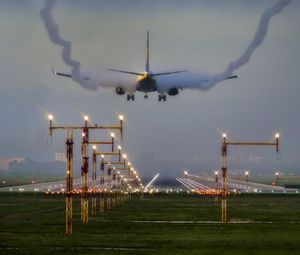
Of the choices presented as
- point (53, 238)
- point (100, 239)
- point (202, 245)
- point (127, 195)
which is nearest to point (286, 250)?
point (202, 245)

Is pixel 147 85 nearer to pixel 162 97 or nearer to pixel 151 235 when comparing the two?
pixel 162 97

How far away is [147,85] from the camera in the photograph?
134 metres

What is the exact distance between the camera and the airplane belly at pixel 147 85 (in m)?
134

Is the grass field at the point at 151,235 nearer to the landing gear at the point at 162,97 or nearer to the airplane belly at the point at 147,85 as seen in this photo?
the airplane belly at the point at 147,85

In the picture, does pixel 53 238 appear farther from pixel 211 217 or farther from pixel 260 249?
pixel 211 217

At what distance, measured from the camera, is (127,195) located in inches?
7106

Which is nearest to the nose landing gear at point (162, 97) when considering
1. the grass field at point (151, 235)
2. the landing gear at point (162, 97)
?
the landing gear at point (162, 97)

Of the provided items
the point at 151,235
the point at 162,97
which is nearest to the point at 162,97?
the point at 162,97

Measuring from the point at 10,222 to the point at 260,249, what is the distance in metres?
33.1

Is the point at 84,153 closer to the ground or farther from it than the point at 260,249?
farther from it

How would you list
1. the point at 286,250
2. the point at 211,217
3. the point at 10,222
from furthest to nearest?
the point at 211,217 < the point at 10,222 < the point at 286,250

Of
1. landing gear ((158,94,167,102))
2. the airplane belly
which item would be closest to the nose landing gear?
landing gear ((158,94,167,102))

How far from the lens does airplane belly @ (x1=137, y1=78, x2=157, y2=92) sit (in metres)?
134

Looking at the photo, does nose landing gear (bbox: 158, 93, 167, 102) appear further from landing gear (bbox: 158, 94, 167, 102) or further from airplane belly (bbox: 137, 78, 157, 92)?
airplane belly (bbox: 137, 78, 157, 92)
